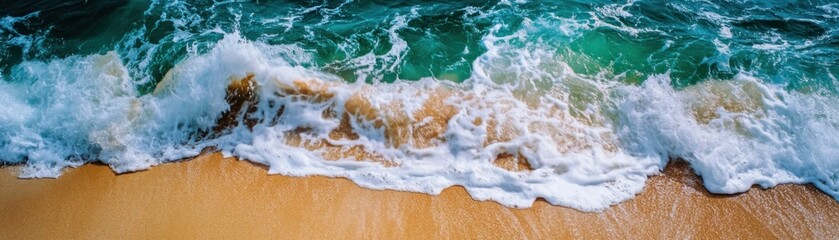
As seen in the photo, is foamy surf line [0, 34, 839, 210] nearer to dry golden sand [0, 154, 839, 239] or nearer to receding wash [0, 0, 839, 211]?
receding wash [0, 0, 839, 211]

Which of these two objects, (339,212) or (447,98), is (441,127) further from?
(339,212)

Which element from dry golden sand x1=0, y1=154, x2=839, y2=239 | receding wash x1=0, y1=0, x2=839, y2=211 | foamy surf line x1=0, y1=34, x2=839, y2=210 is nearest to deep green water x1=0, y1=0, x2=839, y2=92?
receding wash x1=0, y1=0, x2=839, y2=211

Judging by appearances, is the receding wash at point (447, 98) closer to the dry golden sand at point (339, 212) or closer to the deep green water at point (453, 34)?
the deep green water at point (453, 34)

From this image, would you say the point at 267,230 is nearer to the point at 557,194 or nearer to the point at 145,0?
the point at 557,194

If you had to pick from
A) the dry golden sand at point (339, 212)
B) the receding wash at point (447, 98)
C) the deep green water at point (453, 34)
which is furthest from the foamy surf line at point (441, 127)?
the deep green water at point (453, 34)

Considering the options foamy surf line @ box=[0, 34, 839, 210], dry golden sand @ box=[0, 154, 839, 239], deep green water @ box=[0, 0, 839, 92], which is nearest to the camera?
dry golden sand @ box=[0, 154, 839, 239]

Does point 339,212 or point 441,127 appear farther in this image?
point 441,127

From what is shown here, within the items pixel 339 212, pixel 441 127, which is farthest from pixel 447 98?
pixel 339 212
